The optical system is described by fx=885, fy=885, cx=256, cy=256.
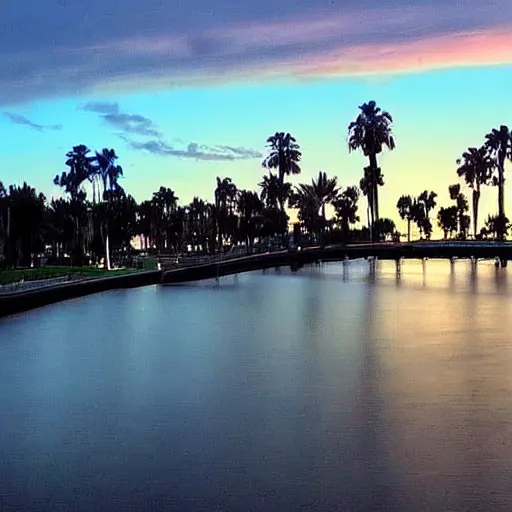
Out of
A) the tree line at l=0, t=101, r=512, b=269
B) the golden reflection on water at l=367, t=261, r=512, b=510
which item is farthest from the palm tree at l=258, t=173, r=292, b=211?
the golden reflection on water at l=367, t=261, r=512, b=510

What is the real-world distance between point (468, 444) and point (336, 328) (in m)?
18.5

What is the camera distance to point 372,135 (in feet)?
251

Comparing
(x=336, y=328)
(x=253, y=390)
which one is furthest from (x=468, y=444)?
(x=336, y=328)

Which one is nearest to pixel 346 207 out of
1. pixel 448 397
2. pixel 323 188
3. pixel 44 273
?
pixel 323 188

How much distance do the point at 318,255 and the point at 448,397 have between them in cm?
4315

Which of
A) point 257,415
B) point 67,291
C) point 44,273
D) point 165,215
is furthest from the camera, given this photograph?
point 165,215

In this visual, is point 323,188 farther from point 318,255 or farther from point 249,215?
point 318,255

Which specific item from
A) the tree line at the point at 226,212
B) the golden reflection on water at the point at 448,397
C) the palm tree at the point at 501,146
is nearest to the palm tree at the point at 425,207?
the tree line at the point at 226,212

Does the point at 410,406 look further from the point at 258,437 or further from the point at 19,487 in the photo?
the point at 19,487

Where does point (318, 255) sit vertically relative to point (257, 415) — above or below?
above

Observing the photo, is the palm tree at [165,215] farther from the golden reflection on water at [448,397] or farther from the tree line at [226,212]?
the golden reflection on water at [448,397]

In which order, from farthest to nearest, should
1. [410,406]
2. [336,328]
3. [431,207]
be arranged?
[431,207]
[336,328]
[410,406]

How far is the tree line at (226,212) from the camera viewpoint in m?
68.4

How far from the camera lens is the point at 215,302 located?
46469 mm
